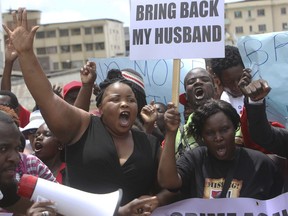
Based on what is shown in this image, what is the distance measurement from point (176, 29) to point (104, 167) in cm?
111

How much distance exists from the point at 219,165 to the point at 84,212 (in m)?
1.08

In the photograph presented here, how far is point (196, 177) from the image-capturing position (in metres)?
3.46

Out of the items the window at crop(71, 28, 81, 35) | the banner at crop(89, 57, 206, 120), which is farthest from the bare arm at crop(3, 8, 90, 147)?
the window at crop(71, 28, 81, 35)

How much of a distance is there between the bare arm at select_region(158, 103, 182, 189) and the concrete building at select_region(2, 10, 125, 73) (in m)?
81.1

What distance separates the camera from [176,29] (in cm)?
384

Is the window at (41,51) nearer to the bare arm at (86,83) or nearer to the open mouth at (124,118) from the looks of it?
the bare arm at (86,83)

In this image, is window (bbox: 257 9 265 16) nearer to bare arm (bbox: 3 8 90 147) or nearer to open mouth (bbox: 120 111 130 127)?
open mouth (bbox: 120 111 130 127)

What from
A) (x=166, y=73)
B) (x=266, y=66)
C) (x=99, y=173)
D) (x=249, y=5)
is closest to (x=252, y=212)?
(x=99, y=173)

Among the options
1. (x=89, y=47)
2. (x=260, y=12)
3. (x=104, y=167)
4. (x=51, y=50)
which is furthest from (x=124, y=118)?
(x=260, y=12)

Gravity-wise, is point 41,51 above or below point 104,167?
above

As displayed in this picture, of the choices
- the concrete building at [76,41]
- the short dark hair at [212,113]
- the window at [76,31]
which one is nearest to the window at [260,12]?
the concrete building at [76,41]

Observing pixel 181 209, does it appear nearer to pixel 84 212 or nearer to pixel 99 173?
pixel 99 173

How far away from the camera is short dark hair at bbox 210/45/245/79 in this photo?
4.75 meters

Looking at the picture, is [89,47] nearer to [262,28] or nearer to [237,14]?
[237,14]
